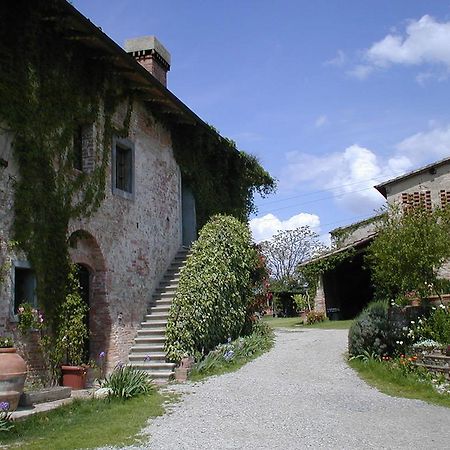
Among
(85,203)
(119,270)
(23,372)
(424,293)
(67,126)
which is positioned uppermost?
(67,126)

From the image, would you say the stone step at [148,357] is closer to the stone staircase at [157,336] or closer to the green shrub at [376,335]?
the stone staircase at [157,336]

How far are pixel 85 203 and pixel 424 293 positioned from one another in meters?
7.46

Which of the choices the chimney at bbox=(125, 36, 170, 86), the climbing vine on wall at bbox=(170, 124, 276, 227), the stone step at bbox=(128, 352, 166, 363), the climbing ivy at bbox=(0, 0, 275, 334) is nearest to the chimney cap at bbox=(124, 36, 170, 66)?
the chimney at bbox=(125, 36, 170, 86)

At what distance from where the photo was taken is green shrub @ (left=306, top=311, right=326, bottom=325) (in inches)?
922

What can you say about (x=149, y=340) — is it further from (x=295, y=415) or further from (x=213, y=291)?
(x=295, y=415)

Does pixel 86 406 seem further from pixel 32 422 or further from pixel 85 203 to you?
pixel 85 203

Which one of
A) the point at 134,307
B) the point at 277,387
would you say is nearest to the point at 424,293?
the point at 277,387

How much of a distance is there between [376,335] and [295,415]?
4.41m

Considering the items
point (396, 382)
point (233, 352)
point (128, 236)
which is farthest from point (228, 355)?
point (396, 382)

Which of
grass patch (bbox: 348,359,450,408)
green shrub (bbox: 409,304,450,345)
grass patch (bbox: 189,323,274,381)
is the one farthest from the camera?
grass patch (bbox: 189,323,274,381)

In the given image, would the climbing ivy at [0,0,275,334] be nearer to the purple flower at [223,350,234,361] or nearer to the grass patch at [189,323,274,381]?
the grass patch at [189,323,274,381]

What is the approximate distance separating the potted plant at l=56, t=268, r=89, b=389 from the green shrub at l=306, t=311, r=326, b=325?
45.9ft

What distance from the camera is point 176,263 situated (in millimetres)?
15344

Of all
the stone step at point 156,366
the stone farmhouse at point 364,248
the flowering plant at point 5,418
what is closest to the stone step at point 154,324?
the stone step at point 156,366
